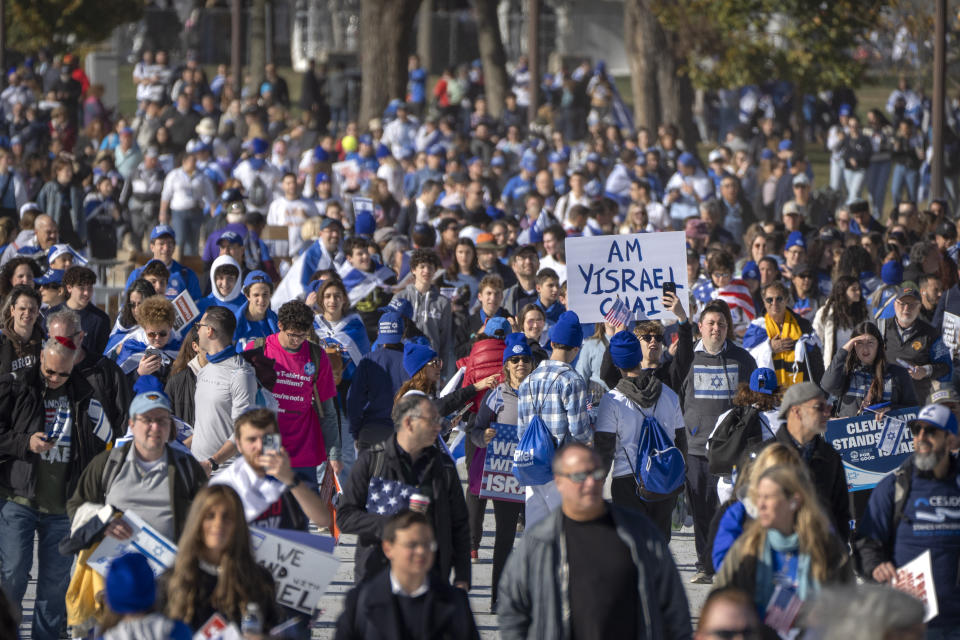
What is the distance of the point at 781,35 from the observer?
2883cm

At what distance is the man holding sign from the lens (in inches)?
284

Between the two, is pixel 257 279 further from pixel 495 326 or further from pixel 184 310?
pixel 495 326

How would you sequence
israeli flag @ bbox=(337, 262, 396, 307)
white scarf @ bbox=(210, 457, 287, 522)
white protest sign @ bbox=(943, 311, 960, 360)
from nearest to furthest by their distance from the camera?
white scarf @ bbox=(210, 457, 287, 522) → white protest sign @ bbox=(943, 311, 960, 360) → israeli flag @ bbox=(337, 262, 396, 307)

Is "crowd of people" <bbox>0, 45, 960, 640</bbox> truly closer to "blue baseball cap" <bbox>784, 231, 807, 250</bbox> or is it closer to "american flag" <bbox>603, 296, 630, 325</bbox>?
"american flag" <bbox>603, 296, 630, 325</bbox>

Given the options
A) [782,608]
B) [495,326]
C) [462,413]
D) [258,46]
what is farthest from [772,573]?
[258,46]

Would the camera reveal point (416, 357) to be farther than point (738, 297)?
No

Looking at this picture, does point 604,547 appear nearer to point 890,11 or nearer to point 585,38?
point 890,11

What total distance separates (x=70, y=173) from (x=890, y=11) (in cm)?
1321

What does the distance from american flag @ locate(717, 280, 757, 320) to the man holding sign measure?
6.29 m

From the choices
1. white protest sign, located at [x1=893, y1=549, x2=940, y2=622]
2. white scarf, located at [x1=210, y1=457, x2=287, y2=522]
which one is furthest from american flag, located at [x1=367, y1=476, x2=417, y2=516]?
white protest sign, located at [x1=893, y1=549, x2=940, y2=622]

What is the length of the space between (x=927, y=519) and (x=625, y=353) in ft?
9.09

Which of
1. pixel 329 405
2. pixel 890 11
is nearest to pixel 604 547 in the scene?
pixel 329 405

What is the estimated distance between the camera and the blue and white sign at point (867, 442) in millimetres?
10430

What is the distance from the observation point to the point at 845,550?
21.9ft
